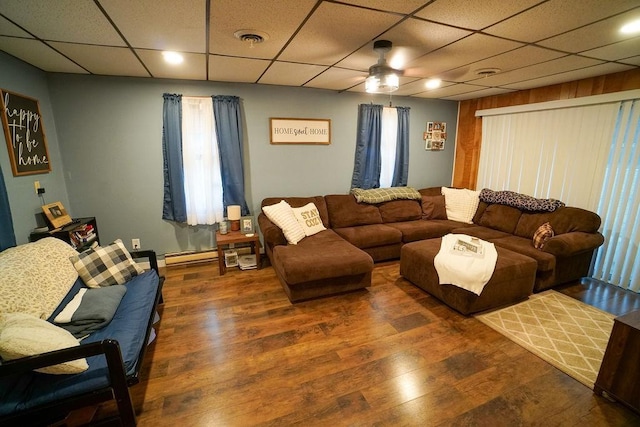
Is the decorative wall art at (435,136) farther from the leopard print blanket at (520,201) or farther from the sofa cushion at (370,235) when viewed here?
the sofa cushion at (370,235)

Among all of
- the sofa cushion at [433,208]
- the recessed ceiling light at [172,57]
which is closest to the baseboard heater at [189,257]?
the recessed ceiling light at [172,57]

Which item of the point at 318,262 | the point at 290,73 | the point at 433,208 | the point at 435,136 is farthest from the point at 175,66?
the point at 435,136

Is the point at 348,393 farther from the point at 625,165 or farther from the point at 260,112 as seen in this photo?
the point at 625,165

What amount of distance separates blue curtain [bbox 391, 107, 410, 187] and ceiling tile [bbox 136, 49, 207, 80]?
2979 millimetres

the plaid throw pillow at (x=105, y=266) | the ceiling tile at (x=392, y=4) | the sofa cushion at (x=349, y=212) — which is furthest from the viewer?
the sofa cushion at (x=349, y=212)

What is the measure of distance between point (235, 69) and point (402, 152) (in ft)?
9.44

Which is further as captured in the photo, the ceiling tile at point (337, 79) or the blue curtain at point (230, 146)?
the blue curtain at point (230, 146)

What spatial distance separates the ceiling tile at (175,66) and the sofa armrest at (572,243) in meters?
4.00

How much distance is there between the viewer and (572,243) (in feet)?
9.64

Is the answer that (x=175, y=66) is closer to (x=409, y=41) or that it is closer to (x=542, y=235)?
(x=409, y=41)

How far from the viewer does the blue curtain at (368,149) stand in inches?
168

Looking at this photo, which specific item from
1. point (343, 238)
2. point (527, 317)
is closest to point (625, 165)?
point (527, 317)

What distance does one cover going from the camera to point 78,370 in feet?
4.60

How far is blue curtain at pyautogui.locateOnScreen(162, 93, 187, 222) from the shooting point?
132 inches
